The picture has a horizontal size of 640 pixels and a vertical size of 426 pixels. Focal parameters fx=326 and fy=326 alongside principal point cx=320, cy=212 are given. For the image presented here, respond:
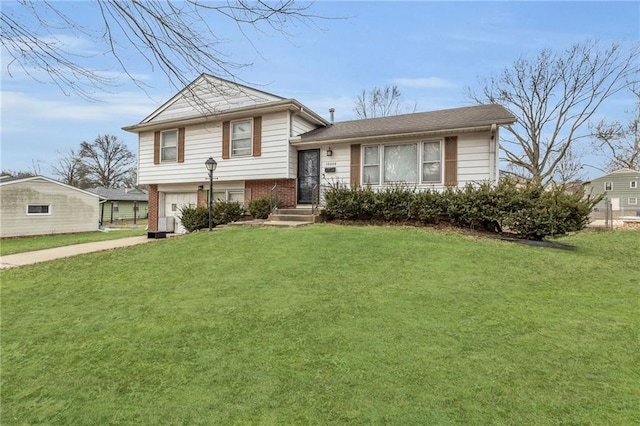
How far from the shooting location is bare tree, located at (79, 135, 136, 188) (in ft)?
142

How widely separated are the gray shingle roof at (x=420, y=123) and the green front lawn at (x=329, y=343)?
5050mm

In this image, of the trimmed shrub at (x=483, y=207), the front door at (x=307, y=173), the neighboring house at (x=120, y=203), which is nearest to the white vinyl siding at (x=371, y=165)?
the trimmed shrub at (x=483, y=207)

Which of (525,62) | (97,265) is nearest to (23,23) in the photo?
(97,265)

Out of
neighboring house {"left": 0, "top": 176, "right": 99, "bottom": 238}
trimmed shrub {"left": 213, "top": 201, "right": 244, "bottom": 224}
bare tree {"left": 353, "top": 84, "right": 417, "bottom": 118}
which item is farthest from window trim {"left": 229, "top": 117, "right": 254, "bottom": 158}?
bare tree {"left": 353, "top": 84, "right": 417, "bottom": 118}

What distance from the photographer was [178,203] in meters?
14.6

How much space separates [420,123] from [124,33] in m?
9.43

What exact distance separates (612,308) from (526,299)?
2.85 ft

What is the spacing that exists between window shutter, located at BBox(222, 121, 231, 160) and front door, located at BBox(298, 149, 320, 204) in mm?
2907

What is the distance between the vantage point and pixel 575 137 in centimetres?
2256

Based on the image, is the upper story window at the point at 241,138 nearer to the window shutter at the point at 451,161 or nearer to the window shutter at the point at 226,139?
the window shutter at the point at 226,139

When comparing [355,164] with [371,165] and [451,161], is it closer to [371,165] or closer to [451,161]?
[371,165]

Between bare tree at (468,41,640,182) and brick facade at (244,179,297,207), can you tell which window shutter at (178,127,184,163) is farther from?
bare tree at (468,41,640,182)

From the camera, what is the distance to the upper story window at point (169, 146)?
14.0m

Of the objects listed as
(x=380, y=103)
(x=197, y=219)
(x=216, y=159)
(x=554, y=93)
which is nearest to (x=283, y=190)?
(x=216, y=159)
